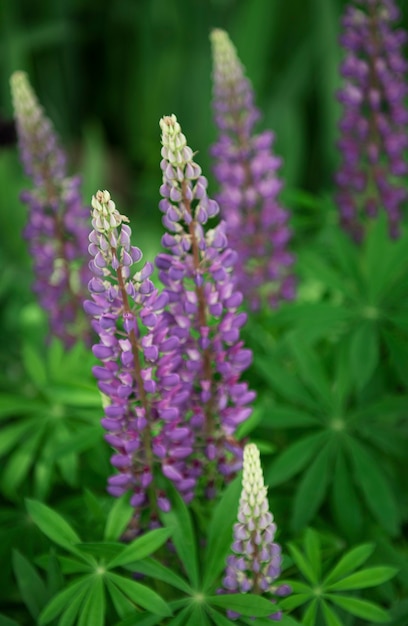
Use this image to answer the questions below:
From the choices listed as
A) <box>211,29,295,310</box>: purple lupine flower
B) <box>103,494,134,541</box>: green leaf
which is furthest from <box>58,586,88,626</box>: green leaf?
<box>211,29,295,310</box>: purple lupine flower

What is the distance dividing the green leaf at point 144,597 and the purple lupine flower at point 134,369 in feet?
0.49

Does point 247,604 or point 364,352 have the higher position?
point 364,352

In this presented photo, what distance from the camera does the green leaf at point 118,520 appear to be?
5.42ft

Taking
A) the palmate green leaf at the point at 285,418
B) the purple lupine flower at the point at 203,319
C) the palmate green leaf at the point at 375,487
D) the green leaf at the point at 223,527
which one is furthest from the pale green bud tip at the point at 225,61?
the green leaf at the point at 223,527

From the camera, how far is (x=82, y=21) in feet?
15.8

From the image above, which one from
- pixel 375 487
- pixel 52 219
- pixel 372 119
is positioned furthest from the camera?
pixel 372 119

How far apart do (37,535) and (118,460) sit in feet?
2.15

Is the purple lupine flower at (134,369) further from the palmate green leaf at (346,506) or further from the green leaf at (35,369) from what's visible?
the green leaf at (35,369)

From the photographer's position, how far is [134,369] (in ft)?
4.98

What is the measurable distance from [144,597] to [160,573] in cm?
7

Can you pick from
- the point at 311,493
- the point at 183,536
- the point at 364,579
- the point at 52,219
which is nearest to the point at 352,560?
the point at 364,579

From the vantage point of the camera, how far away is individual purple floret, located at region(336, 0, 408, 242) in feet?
7.72

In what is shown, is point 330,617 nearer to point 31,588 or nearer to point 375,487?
point 375,487

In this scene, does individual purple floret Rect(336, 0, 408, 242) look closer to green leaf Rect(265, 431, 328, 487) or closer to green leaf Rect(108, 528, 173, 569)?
green leaf Rect(265, 431, 328, 487)
